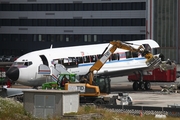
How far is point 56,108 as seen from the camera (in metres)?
28.2

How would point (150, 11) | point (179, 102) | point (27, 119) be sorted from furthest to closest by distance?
point (150, 11) → point (179, 102) → point (27, 119)

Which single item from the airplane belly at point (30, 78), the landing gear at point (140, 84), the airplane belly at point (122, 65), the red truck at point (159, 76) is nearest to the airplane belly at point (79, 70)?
the airplane belly at point (122, 65)

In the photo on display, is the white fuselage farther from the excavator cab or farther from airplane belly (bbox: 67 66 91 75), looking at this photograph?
the excavator cab

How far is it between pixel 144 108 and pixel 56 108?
19.2 feet

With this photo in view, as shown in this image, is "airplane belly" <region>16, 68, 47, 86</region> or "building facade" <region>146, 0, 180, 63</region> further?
"building facade" <region>146, 0, 180, 63</region>

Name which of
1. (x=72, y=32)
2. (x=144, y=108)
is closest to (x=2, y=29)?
(x=72, y=32)

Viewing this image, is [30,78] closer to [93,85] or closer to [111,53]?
[111,53]

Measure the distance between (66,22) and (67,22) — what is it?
195mm

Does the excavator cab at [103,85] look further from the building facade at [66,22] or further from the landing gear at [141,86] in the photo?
the building facade at [66,22]

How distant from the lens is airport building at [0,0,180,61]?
105062 mm

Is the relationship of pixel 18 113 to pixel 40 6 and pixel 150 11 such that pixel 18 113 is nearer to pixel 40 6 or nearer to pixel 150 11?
pixel 150 11

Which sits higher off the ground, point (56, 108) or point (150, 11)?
point (150, 11)

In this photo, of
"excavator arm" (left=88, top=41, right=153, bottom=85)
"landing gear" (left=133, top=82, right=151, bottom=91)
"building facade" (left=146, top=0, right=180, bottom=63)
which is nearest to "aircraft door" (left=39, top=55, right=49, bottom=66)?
"excavator arm" (left=88, top=41, right=153, bottom=85)

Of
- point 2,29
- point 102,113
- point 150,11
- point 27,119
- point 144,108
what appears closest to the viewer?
point 27,119
